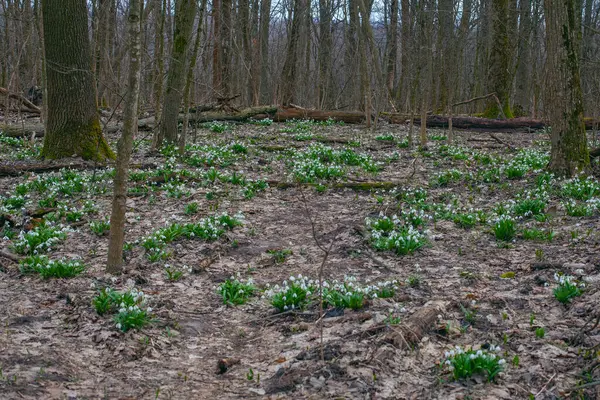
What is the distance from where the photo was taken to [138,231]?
24.5ft

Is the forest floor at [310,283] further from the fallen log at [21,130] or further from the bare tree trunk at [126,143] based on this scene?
the fallen log at [21,130]

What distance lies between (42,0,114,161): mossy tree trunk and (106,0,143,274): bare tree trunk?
562cm

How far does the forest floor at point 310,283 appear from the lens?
12.1 ft

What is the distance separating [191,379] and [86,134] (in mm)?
8503

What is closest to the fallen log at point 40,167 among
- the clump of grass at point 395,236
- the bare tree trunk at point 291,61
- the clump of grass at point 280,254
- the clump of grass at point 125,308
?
the clump of grass at point 280,254

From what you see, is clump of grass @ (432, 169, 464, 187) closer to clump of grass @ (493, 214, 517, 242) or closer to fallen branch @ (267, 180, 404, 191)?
fallen branch @ (267, 180, 404, 191)

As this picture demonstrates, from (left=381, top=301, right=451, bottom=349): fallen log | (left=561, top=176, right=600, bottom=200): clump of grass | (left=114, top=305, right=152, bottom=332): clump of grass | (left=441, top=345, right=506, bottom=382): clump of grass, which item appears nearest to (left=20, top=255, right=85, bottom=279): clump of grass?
(left=114, top=305, right=152, bottom=332): clump of grass

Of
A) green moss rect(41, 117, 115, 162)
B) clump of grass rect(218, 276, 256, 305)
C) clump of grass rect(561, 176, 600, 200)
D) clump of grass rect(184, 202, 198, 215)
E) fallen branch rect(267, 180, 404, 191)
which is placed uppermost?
green moss rect(41, 117, 115, 162)

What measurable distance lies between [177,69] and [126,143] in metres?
7.19

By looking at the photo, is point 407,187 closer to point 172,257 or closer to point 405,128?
point 172,257

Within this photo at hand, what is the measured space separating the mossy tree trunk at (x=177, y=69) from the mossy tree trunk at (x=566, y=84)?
7.20 m

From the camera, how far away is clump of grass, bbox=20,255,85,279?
18.5ft

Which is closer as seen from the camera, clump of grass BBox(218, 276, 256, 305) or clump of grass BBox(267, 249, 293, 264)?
clump of grass BBox(218, 276, 256, 305)

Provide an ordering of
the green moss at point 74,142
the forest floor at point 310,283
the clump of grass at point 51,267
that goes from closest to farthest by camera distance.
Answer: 1. the forest floor at point 310,283
2. the clump of grass at point 51,267
3. the green moss at point 74,142
